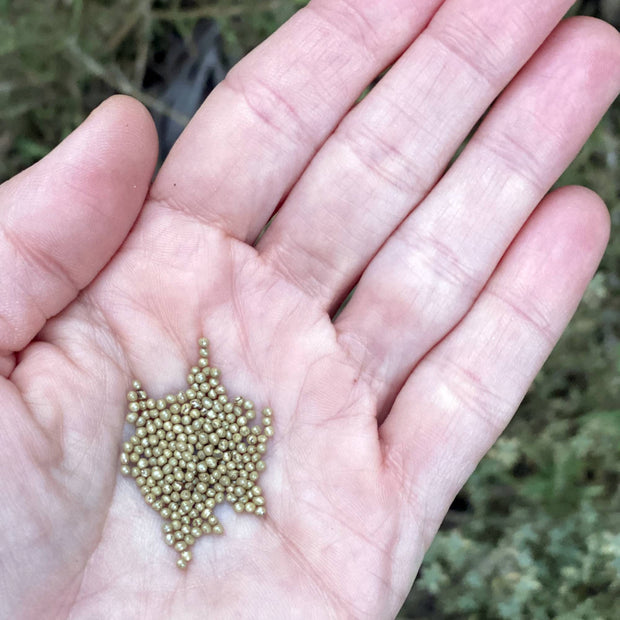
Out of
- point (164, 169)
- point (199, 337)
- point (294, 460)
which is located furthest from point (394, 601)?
point (164, 169)

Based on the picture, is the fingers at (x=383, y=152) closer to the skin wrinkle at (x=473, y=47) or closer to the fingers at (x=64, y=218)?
the skin wrinkle at (x=473, y=47)

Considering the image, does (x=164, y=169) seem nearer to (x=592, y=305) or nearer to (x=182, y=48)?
(x=182, y=48)

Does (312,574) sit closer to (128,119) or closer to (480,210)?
(480,210)

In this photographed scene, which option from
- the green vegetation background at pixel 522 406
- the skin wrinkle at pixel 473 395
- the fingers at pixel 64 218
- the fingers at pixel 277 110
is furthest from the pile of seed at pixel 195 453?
the green vegetation background at pixel 522 406

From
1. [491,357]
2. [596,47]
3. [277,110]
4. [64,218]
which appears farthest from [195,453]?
[596,47]

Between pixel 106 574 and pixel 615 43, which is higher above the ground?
pixel 615 43
